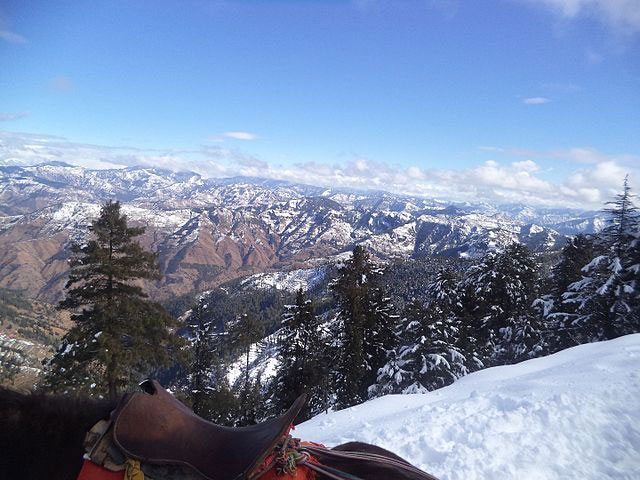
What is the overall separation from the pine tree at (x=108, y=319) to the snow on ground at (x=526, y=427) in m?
8.69

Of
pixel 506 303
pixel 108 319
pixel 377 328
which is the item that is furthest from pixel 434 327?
pixel 108 319

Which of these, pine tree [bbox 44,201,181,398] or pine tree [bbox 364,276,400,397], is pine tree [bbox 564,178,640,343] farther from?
pine tree [bbox 44,201,181,398]

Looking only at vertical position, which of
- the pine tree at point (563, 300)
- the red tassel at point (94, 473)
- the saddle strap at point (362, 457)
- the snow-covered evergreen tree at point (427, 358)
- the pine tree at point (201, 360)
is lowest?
the pine tree at point (201, 360)

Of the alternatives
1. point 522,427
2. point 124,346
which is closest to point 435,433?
point 522,427

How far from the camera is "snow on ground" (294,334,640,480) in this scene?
15.5 feet

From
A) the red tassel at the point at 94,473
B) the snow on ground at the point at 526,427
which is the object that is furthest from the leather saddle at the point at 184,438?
the snow on ground at the point at 526,427

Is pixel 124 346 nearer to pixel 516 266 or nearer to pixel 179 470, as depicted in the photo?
pixel 179 470

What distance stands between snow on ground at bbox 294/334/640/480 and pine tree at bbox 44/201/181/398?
8690mm

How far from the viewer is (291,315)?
26.3 m

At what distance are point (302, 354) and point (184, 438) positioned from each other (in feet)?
80.0

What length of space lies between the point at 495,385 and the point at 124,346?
13.3 meters

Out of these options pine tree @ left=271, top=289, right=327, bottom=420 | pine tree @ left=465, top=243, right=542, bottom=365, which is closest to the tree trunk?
pine tree @ left=271, top=289, right=327, bottom=420

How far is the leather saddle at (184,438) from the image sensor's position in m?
1.92

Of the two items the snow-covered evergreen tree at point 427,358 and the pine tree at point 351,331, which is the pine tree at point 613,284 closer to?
the snow-covered evergreen tree at point 427,358
